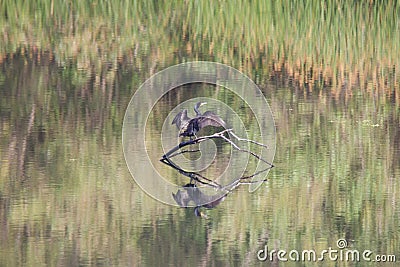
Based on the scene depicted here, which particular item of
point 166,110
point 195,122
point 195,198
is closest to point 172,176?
point 195,198

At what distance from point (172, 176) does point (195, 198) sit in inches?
4.9

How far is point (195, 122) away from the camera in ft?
9.69

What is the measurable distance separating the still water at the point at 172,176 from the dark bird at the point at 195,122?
0.09m

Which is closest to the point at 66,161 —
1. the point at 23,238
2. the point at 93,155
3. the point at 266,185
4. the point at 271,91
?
the point at 93,155

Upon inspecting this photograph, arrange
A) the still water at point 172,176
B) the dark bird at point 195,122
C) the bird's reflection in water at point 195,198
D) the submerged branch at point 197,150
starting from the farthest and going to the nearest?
the dark bird at point 195,122 → the submerged branch at point 197,150 → the bird's reflection in water at point 195,198 → the still water at point 172,176

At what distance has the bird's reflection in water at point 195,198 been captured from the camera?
8.64ft

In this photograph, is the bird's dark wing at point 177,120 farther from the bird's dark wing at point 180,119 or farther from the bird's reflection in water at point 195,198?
the bird's reflection in water at point 195,198

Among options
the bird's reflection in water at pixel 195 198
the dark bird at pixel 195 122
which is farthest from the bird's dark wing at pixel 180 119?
the bird's reflection in water at pixel 195 198

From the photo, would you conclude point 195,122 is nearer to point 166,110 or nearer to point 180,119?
point 180,119

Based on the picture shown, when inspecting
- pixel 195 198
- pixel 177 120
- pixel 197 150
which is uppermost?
pixel 177 120

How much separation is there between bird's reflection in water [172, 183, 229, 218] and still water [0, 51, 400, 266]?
27mm

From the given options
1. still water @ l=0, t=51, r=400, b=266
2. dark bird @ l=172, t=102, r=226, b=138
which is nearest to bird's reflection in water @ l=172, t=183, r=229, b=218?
still water @ l=0, t=51, r=400, b=266

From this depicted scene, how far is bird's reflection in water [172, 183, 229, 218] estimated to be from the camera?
2633 mm

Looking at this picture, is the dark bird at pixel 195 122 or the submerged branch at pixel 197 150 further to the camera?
the dark bird at pixel 195 122
